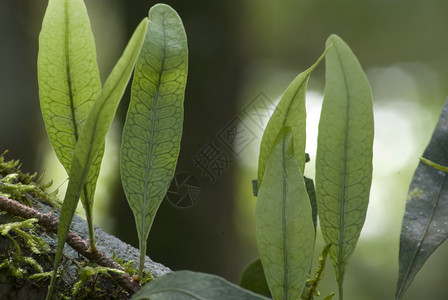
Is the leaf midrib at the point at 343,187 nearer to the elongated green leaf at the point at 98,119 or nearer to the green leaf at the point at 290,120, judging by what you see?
the green leaf at the point at 290,120

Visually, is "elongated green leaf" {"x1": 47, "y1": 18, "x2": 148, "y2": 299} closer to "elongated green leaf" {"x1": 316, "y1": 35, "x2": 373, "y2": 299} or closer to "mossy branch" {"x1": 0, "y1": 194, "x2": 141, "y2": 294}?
"mossy branch" {"x1": 0, "y1": 194, "x2": 141, "y2": 294}

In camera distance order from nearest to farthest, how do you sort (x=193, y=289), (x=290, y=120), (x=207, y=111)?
(x=193, y=289), (x=290, y=120), (x=207, y=111)

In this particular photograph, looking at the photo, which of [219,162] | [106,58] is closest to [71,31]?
[219,162]

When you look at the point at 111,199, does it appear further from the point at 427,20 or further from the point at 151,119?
the point at 427,20

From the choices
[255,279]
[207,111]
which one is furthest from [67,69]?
[207,111]

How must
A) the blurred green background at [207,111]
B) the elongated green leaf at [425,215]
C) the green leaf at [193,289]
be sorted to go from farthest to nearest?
the blurred green background at [207,111] < the elongated green leaf at [425,215] < the green leaf at [193,289]

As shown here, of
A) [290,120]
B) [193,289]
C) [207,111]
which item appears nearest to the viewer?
[193,289]

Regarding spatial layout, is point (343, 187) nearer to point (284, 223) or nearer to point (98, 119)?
point (284, 223)

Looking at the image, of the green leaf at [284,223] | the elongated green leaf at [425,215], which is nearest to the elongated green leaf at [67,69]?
the green leaf at [284,223]
